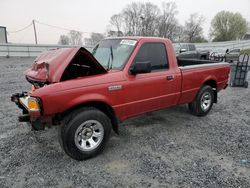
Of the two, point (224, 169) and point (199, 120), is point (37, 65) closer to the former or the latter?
point (224, 169)

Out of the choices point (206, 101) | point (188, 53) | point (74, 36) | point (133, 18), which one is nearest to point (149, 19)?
point (133, 18)

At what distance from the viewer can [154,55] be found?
13.9 feet

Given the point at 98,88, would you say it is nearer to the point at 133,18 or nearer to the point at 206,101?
the point at 206,101

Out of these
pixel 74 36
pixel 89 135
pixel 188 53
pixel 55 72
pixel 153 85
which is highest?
pixel 74 36

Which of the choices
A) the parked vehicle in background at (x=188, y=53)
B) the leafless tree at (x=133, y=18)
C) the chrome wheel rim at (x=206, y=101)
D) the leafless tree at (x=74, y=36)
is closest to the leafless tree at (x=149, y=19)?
the leafless tree at (x=133, y=18)

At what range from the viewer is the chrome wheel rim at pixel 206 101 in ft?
17.8

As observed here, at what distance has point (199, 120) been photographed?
5.24m

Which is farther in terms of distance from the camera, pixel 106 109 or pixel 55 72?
pixel 106 109

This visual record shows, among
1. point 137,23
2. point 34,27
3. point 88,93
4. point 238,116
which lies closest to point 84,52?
point 88,93

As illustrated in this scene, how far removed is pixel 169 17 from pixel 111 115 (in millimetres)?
71089

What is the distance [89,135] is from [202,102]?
10.8 ft

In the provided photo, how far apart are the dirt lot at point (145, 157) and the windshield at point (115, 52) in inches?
58.5

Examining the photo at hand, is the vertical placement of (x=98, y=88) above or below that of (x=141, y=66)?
Result: below

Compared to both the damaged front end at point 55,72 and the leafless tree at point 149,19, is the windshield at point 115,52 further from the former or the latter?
the leafless tree at point 149,19
